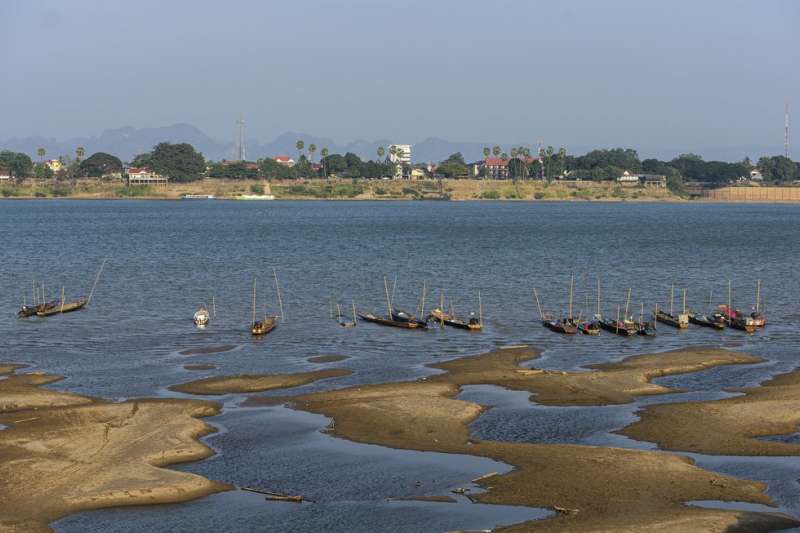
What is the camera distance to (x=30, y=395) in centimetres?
5212

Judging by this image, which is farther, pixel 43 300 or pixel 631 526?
pixel 43 300

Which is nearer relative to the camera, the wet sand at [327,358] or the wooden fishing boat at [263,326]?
the wet sand at [327,358]

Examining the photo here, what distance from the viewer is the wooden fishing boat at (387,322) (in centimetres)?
7612

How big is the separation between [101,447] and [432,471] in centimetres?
1355

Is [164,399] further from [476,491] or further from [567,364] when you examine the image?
[567,364]

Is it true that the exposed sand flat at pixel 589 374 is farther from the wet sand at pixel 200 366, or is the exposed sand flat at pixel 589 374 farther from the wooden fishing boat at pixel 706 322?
the wet sand at pixel 200 366

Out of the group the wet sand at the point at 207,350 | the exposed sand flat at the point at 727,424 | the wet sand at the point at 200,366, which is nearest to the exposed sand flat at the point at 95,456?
the wet sand at the point at 200,366

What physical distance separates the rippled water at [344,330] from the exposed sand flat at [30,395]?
162 centimetres

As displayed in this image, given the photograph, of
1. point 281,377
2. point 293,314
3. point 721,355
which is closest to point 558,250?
point 293,314

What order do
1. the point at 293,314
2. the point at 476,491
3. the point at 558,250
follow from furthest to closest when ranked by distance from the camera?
the point at 558,250, the point at 293,314, the point at 476,491

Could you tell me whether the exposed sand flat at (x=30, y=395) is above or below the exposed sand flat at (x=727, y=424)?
above

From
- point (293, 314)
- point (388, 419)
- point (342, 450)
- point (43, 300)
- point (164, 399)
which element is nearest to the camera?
point (342, 450)

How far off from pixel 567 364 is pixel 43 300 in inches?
1912

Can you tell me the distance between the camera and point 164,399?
52.1 meters
